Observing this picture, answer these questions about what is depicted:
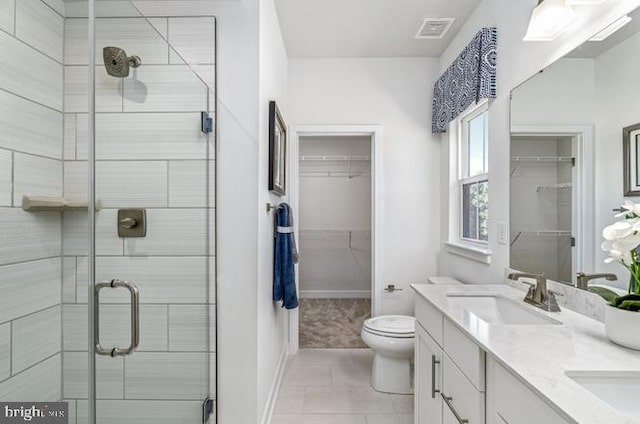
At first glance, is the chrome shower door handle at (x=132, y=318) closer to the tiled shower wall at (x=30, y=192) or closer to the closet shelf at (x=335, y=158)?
the tiled shower wall at (x=30, y=192)

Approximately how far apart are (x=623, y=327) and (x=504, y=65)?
1556 millimetres

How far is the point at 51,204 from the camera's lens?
128 centimetres

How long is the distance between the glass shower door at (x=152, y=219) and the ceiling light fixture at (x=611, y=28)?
1682 millimetres

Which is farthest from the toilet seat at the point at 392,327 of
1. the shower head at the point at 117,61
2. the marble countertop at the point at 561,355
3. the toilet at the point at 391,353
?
the shower head at the point at 117,61

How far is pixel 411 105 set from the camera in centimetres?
322

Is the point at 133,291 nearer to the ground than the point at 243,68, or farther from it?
nearer to the ground

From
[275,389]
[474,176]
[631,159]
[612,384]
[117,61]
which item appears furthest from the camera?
[474,176]

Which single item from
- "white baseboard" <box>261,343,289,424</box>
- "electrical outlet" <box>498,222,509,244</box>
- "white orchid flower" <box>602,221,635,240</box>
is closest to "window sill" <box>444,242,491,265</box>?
"electrical outlet" <box>498,222,509,244</box>

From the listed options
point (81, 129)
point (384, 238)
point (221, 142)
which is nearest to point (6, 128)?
point (81, 129)

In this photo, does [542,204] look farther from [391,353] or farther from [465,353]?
[391,353]

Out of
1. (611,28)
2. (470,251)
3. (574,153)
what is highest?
(611,28)

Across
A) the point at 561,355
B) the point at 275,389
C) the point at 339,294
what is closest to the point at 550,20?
the point at 561,355

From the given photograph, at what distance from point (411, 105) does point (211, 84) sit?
6.47ft

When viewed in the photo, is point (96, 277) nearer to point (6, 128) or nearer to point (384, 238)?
point (6, 128)
